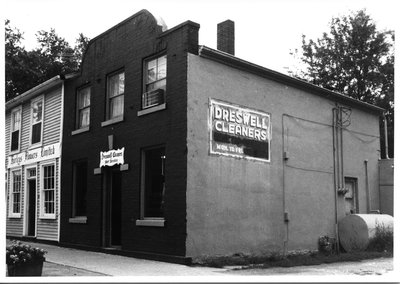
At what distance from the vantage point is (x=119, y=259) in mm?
13984

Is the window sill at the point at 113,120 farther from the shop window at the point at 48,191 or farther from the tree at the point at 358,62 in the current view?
the tree at the point at 358,62

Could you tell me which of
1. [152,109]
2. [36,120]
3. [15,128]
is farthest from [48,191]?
[152,109]

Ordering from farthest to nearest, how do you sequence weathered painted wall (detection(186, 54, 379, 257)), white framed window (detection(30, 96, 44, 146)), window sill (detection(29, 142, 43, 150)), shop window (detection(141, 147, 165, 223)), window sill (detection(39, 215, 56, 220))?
white framed window (detection(30, 96, 44, 146)), window sill (detection(29, 142, 43, 150)), window sill (detection(39, 215, 56, 220)), shop window (detection(141, 147, 165, 223)), weathered painted wall (detection(186, 54, 379, 257))

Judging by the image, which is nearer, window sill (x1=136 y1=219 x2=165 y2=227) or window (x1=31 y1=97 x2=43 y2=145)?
window sill (x1=136 y1=219 x2=165 y2=227)

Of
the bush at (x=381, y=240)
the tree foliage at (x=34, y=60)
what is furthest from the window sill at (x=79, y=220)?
the tree foliage at (x=34, y=60)

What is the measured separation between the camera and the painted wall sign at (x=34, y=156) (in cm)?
1892

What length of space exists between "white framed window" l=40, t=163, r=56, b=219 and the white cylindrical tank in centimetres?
1009

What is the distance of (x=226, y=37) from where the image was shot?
17.3 meters

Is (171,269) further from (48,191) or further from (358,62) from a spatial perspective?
(358,62)

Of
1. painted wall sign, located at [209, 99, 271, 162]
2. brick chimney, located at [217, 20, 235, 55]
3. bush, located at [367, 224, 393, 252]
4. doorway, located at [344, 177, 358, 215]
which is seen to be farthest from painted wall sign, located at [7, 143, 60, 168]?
bush, located at [367, 224, 393, 252]

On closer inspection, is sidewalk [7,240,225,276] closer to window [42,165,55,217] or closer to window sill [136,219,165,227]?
window sill [136,219,165,227]

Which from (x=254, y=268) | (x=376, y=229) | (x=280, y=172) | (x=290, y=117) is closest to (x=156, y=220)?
(x=254, y=268)

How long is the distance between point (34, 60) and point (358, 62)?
670 inches

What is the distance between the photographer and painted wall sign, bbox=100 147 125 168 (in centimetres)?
1554
